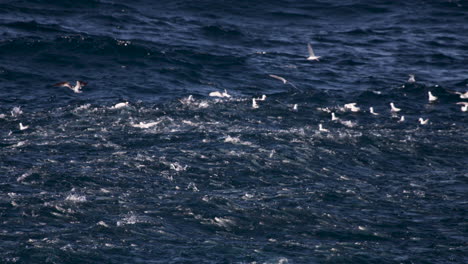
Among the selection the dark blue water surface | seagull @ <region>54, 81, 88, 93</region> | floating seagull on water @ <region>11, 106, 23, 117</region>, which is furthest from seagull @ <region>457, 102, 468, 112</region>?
floating seagull on water @ <region>11, 106, 23, 117</region>

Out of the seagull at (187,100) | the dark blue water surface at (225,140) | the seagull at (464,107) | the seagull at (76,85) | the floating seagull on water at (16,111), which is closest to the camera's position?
the dark blue water surface at (225,140)

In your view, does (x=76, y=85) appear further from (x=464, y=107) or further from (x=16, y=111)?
(x=464, y=107)

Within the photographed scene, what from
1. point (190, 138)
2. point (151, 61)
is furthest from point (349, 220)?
point (151, 61)

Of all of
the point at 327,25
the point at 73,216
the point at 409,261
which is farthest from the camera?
the point at 327,25

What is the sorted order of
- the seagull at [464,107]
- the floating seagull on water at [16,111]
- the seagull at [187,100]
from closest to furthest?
1. the floating seagull on water at [16,111]
2. the seagull at [187,100]
3. the seagull at [464,107]

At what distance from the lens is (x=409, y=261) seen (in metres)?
27.6

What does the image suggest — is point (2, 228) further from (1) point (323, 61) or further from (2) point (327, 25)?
(2) point (327, 25)

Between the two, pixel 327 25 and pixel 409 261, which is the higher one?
pixel 327 25

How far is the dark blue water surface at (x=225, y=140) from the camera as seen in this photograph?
2870 centimetres

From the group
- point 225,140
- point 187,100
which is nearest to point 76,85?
point 187,100

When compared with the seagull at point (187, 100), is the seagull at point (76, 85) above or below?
above

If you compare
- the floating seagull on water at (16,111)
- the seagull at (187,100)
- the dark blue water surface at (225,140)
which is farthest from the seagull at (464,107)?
the floating seagull on water at (16,111)

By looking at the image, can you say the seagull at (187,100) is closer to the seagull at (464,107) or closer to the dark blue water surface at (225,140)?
the dark blue water surface at (225,140)

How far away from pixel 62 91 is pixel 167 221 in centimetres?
1934
